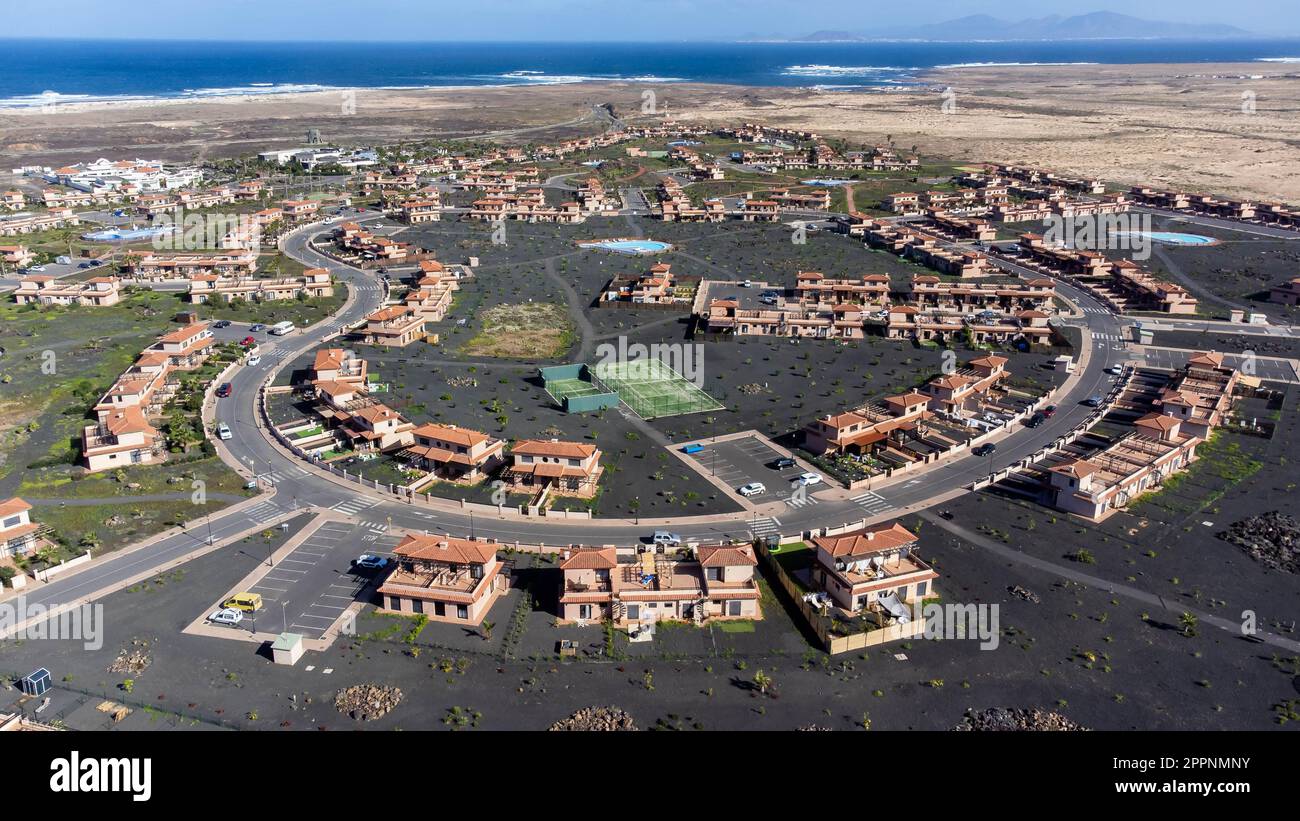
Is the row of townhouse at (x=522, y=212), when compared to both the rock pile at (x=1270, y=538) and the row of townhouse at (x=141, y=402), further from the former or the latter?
the rock pile at (x=1270, y=538)

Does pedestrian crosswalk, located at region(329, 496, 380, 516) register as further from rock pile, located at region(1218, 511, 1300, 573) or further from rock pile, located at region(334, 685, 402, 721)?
rock pile, located at region(1218, 511, 1300, 573)

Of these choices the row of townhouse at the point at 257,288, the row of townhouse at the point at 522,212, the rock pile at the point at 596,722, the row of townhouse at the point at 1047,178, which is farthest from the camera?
the row of townhouse at the point at 1047,178

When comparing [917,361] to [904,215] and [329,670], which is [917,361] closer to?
[329,670]

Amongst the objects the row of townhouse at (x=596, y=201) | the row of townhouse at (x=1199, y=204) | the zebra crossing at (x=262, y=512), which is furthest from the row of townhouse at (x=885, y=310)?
the row of townhouse at (x=1199, y=204)

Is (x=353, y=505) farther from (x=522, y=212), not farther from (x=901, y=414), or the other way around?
(x=522, y=212)

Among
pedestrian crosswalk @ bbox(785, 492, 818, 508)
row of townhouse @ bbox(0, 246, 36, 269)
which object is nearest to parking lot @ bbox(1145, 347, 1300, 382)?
pedestrian crosswalk @ bbox(785, 492, 818, 508)
